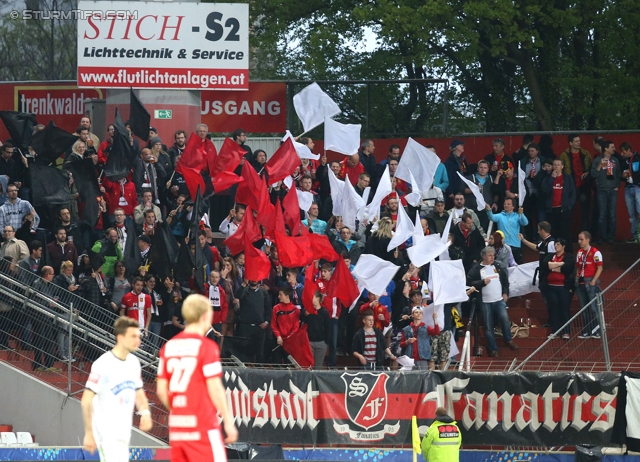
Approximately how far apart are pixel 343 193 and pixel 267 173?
1359mm

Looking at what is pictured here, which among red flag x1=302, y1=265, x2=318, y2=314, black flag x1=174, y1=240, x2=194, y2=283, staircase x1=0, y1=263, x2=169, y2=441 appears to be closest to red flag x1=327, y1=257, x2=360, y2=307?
red flag x1=302, y1=265, x2=318, y2=314

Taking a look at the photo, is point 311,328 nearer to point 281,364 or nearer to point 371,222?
point 281,364

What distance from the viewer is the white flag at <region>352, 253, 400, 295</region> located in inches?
701

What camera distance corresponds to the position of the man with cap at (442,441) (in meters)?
14.3

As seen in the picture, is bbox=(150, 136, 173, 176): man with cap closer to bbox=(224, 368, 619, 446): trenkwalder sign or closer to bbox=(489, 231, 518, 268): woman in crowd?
bbox=(224, 368, 619, 446): trenkwalder sign

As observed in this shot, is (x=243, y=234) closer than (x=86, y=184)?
Yes

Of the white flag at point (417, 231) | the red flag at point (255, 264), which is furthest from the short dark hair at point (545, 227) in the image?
the red flag at point (255, 264)

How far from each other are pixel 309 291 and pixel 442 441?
4.23 meters

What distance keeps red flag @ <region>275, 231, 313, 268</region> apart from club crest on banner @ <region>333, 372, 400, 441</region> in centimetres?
269

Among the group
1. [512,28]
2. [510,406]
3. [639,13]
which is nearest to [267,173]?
[510,406]

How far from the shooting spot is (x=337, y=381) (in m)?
16.1

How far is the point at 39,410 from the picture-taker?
16906 millimetres

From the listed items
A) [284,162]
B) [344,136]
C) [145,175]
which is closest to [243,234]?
[284,162]

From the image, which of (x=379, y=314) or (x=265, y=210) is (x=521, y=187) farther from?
(x=265, y=210)
